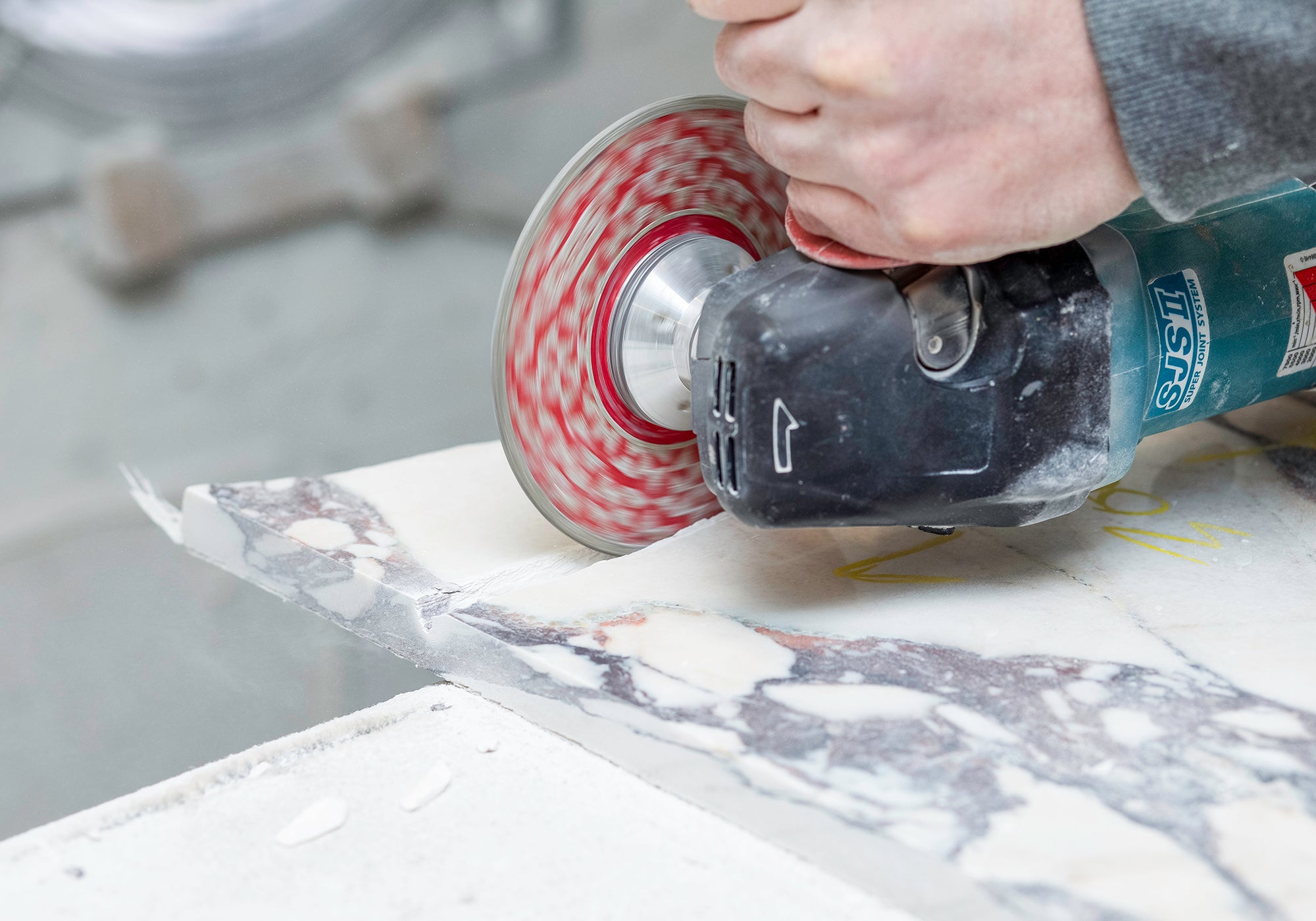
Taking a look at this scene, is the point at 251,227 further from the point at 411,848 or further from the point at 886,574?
the point at 411,848

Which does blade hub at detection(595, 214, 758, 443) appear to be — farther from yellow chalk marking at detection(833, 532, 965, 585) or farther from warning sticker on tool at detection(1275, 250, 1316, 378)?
warning sticker on tool at detection(1275, 250, 1316, 378)

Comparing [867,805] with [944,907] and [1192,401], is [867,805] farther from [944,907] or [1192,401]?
[1192,401]

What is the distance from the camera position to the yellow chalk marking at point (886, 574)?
1.38m

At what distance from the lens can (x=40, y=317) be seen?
283 cm

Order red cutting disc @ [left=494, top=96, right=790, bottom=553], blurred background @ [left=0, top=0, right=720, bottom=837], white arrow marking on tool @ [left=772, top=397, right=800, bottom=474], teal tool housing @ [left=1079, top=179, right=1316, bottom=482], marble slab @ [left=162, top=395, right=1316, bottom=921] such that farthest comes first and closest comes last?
blurred background @ [left=0, top=0, right=720, bottom=837]
red cutting disc @ [left=494, top=96, right=790, bottom=553]
teal tool housing @ [left=1079, top=179, right=1316, bottom=482]
white arrow marking on tool @ [left=772, top=397, right=800, bottom=474]
marble slab @ [left=162, top=395, right=1316, bottom=921]

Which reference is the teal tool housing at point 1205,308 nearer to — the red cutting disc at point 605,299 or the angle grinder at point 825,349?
the angle grinder at point 825,349

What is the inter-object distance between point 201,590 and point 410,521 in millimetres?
313

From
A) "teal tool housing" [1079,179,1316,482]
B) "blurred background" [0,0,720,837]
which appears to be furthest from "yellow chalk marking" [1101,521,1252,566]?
"blurred background" [0,0,720,837]

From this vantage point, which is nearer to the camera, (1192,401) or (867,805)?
(867,805)

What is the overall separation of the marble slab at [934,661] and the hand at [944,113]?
421 millimetres

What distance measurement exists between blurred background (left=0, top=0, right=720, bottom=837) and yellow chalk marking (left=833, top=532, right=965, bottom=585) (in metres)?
0.68

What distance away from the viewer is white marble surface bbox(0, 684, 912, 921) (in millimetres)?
982

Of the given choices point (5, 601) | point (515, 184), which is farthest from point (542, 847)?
point (515, 184)

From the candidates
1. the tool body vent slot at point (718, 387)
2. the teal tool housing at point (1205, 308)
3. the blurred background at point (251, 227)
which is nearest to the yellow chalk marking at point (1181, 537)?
the teal tool housing at point (1205, 308)
